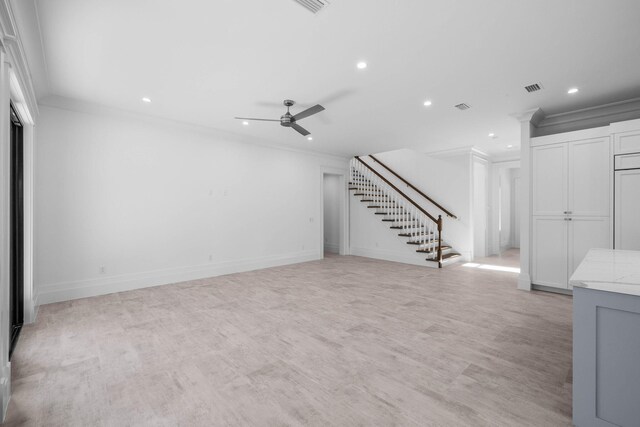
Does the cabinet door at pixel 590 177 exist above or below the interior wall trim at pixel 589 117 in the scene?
below

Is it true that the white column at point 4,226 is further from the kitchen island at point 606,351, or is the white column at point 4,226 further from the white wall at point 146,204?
the kitchen island at point 606,351

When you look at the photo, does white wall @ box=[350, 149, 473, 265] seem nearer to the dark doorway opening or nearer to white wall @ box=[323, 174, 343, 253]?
white wall @ box=[323, 174, 343, 253]

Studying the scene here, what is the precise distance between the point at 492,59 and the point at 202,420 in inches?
161

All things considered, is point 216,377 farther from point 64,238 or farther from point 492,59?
point 492,59

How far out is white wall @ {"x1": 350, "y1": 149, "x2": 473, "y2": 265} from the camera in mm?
7402

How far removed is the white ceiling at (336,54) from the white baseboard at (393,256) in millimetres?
3474

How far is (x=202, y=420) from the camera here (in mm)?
1794

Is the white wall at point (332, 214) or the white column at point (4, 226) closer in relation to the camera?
the white column at point (4, 226)

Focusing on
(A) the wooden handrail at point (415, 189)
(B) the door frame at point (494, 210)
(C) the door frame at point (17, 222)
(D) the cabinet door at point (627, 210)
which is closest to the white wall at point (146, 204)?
(C) the door frame at point (17, 222)

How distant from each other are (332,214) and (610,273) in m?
7.57

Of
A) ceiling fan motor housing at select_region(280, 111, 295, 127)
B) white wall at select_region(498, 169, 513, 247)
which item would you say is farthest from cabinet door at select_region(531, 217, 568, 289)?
white wall at select_region(498, 169, 513, 247)

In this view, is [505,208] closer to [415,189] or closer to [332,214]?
[415,189]

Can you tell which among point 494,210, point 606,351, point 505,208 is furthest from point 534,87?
point 505,208

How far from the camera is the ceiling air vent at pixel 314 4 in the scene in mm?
2174
